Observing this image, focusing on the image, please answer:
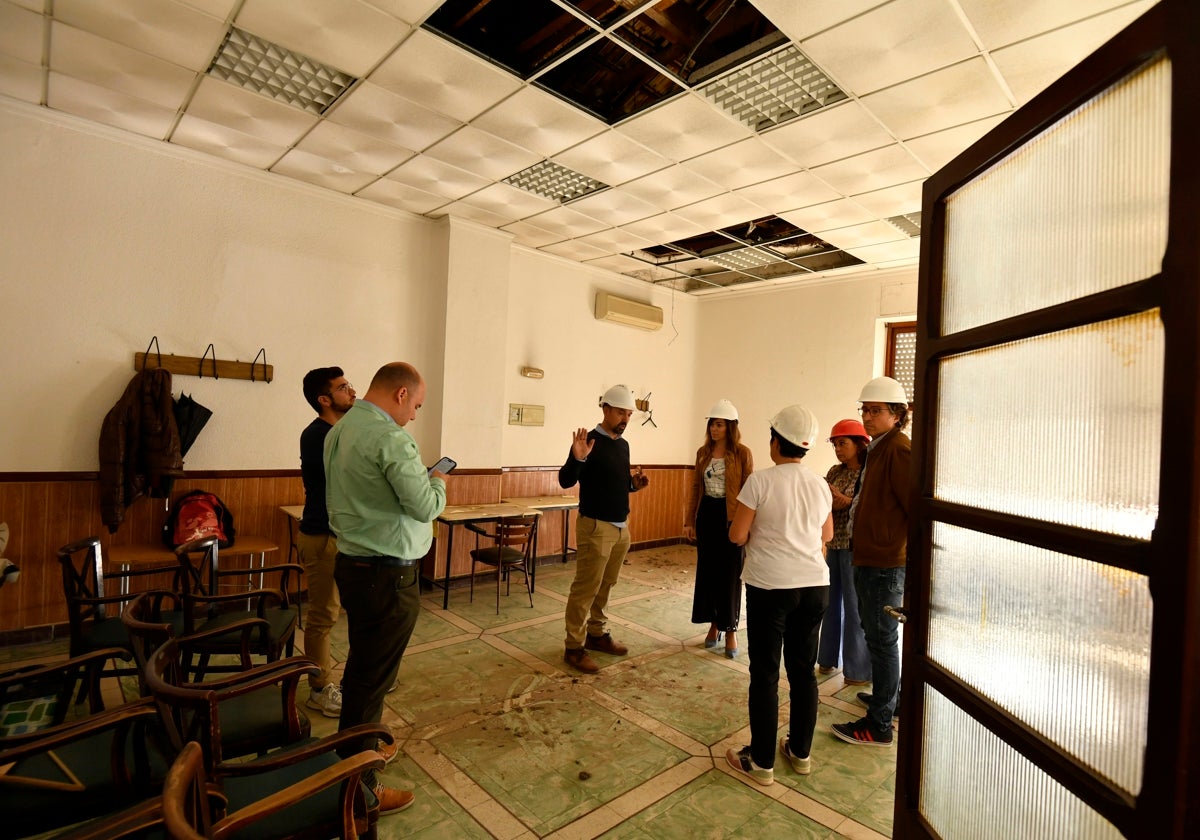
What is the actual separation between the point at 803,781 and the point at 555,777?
3.46 feet

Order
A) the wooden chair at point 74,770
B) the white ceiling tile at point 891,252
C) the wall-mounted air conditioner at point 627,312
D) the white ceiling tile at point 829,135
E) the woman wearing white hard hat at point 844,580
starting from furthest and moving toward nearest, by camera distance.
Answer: the wall-mounted air conditioner at point 627,312 < the white ceiling tile at point 891,252 < the woman wearing white hard hat at point 844,580 < the white ceiling tile at point 829,135 < the wooden chair at point 74,770

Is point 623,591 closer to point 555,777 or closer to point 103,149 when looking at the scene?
point 555,777

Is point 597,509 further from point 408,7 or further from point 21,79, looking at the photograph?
point 21,79

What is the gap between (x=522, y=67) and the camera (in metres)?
3.07

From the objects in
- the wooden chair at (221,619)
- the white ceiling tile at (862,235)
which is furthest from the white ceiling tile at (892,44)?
the wooden chair at (221,619)

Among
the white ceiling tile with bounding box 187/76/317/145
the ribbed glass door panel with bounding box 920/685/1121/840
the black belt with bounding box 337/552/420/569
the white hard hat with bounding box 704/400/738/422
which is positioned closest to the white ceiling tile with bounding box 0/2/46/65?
the white ceiling tile with bounding box 187/76/317/145

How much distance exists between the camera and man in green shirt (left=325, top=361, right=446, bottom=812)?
214 cm

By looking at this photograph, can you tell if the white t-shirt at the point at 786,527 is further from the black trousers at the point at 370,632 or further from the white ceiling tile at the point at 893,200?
the white ceiling tile at the point at 893,200

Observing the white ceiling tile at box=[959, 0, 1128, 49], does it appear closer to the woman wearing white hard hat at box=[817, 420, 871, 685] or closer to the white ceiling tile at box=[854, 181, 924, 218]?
the white ceiling tile at box=[854, 181, 924, 218]

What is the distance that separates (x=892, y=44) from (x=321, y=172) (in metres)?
3.74

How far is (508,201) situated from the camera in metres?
4.83

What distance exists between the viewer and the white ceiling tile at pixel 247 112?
Answer: 131 inches

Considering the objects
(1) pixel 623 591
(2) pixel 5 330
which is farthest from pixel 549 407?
(2) pixel 5 330

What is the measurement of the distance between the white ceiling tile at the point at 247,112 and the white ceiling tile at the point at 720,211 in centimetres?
273
